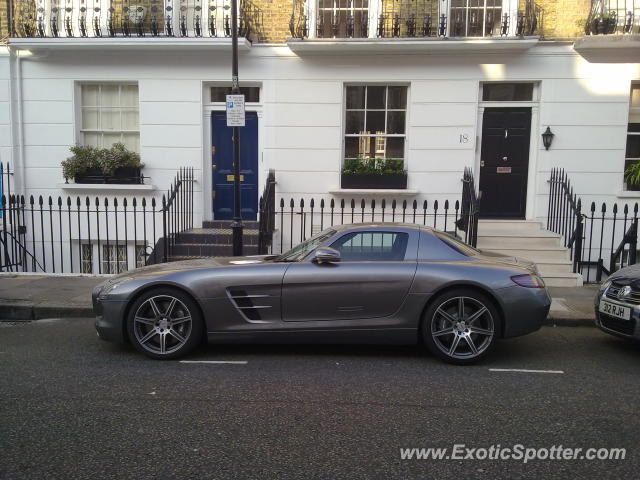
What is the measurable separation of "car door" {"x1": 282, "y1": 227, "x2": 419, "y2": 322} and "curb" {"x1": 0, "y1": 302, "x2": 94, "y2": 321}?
3578mm

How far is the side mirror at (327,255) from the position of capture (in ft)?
17.3

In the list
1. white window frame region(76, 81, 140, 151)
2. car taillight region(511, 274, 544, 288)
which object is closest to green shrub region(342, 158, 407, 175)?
white window frame region(76, 81, 140, 151)

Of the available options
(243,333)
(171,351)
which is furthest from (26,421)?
(243,333)

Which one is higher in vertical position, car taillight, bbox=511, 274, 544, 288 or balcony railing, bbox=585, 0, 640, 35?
balcony railing, bbox=585, 0, 640, 35

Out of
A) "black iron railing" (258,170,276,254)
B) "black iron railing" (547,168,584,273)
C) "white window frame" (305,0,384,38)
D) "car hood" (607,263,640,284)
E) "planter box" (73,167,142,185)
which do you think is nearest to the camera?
"car hood" (607,263,640,284)

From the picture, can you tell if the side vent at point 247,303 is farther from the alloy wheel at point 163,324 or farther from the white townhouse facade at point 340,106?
the white townhouse facade at point 340,106

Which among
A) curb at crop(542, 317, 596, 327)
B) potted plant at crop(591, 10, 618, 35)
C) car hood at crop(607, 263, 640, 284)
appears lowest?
curb at crop(542, 317, 596, 327)

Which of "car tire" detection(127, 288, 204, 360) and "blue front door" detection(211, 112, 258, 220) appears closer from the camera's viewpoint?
"car tire" detection(127, 288, 204, 360)

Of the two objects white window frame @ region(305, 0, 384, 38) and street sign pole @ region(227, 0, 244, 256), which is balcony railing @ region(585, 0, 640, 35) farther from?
street sign pole @ region(227, 0, 244, 256)

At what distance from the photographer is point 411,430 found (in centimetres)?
379

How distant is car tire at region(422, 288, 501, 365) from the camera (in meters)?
5.29

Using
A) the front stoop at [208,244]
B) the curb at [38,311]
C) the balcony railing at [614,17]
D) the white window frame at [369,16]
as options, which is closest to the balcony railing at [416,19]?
the white window frame at [369,16]

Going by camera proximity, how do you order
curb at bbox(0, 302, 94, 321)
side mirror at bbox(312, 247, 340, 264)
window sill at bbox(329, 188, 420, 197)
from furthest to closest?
window sill at bbox(329, 188, 420, 197), curb at bbox(0, 302, 94, 321), side mirror at bbox(312, 247, 340, 264)

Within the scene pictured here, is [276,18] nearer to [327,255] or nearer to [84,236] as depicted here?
[84,236]
